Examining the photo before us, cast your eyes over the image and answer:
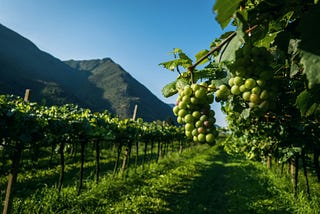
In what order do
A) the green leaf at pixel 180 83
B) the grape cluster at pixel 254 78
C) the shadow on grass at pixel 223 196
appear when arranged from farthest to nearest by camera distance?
the shadow on grass at pixel 223 196
the green leaf at pixel 180 83
the grape cluster at pixel 254 78

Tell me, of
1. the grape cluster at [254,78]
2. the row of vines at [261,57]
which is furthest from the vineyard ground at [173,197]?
the grape cluster at [254,78]

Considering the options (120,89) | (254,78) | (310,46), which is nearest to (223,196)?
(254,78)

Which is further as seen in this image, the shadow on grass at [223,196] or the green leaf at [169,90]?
the shadow on grass at [223,196]

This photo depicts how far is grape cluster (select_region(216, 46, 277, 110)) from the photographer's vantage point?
1.16 m

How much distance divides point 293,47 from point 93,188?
8563mm

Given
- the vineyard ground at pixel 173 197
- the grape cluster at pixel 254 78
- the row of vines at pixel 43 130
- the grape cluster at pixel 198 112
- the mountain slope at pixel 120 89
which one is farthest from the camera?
the mountain slope at pixel 120 89

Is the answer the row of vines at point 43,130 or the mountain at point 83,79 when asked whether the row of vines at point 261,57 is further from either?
the mountain at point 83,79

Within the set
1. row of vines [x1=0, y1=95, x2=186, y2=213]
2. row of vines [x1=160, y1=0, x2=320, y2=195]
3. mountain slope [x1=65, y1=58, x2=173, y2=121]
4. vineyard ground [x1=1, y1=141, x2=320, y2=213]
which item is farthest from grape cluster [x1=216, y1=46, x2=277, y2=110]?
mountain slope [x1=65, y1=58, x2=173, y2=121]

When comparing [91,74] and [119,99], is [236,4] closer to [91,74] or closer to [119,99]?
[119,99]

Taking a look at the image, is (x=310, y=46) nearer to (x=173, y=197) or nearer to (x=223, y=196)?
(x=173, y=197)

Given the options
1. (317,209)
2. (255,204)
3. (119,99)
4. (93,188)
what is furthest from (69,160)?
(119,99)

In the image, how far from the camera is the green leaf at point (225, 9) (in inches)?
35.8

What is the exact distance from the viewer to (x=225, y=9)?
932 mm

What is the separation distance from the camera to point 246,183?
1144 cm
